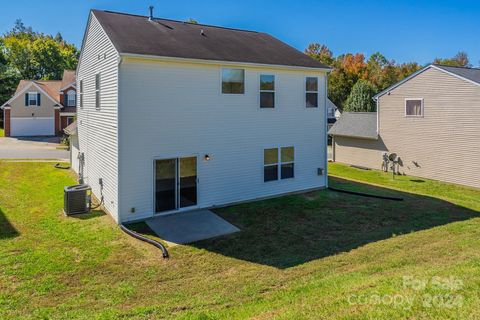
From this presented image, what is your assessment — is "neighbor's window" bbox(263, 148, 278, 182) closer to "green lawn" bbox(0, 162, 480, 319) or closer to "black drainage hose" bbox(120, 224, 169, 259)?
"green lawn" bbox(0, 162, 480, 319)

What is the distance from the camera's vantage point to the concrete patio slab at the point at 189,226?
988 cm

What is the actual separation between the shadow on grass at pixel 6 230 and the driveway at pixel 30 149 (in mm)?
13599

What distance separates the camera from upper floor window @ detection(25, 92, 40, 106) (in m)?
36.8

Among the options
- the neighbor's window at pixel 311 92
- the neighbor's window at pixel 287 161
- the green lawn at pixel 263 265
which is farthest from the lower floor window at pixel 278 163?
the neighbor's window at pixel 311 92

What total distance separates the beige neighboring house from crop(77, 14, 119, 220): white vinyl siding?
15670 mm

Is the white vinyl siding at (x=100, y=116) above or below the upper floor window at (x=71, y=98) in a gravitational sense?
below

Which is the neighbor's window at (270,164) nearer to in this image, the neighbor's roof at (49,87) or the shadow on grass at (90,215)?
the shadow on grass at (90,215)

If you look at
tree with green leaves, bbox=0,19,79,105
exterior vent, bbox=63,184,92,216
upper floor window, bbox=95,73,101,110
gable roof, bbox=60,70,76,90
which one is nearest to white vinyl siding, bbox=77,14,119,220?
upper floor window, bbox=95,73,101,110

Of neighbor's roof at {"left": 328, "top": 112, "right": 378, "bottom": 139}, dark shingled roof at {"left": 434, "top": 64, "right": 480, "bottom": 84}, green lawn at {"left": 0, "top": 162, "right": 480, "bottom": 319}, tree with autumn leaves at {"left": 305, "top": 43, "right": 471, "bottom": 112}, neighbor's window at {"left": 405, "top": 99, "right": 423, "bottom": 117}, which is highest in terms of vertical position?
tree with autumn leaves at {"left": 305, "top": 43, "right": 471, "bottom": 112}

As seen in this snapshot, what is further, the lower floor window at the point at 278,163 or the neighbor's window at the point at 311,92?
the neighbor's window at the point at 311,92

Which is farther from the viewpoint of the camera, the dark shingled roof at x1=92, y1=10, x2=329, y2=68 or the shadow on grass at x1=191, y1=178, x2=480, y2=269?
the dark shingled roof at x1=92, y1=10, x2=329, y2=68

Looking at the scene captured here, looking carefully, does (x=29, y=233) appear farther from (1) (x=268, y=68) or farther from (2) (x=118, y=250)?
(1) (x=268, y=68)

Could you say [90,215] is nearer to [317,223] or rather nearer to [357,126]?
[317,223]

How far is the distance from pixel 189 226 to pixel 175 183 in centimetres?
173
